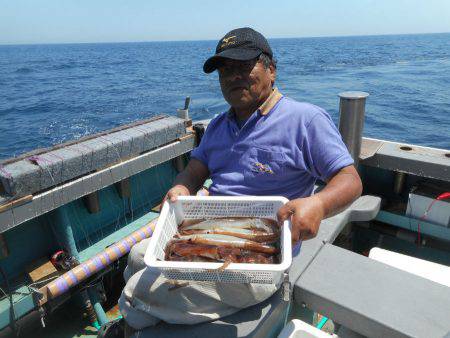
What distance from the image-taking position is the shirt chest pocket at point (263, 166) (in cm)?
202

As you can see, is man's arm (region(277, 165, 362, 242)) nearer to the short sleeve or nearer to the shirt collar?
the short sleeve

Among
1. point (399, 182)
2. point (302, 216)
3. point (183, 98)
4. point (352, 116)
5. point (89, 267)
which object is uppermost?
point (352, 116)

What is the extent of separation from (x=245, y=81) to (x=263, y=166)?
1.70 feet

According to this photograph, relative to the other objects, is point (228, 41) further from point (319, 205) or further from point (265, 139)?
point (319, 205)

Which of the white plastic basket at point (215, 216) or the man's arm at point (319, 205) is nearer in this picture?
the white plastic basket at point (215, 216)

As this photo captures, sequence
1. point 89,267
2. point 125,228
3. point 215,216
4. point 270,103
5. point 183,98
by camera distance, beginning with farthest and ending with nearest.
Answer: point 183,98 < point 125,228 < point 89,267 < point 270,103 < point 215,216

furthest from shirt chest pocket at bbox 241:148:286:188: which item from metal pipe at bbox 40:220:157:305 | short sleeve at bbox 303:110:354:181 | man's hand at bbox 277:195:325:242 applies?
metal pipe at bbox 40:220:157:305

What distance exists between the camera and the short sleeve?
6.12ft

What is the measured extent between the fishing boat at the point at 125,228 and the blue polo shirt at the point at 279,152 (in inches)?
18.7

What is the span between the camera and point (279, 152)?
79.1 inches

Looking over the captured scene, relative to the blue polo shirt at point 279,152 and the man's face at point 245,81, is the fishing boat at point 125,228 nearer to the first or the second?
the blue polo shirt at point 279,152

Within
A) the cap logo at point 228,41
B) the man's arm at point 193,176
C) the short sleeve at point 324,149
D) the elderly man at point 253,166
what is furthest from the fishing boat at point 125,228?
the cap logo at point 228,41

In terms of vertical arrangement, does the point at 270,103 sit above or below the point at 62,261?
above

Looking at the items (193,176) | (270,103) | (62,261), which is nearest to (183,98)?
(62,261)
